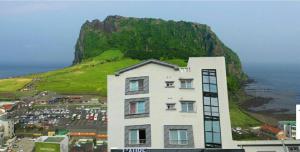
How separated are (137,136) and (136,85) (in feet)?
11.5

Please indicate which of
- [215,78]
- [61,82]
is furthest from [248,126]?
[61,82]

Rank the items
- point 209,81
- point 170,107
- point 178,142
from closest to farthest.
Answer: point 178,142 < point 170,107 < point 209,81

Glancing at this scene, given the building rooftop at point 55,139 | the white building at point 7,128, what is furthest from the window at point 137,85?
the white building at point 7,128

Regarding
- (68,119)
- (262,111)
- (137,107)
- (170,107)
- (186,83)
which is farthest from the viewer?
(262,111)

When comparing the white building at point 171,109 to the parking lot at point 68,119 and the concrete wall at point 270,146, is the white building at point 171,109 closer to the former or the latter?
the concrete wall at point 270,146

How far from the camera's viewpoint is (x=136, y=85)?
2797 cm

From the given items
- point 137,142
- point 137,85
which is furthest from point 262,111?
point 137,142

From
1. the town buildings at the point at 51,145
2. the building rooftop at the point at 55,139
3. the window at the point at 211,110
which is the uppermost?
the window at the point at 211,110

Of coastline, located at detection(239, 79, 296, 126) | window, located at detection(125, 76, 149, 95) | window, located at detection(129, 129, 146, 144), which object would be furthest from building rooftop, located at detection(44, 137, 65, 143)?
coastline, located at detection(239, 79, 296, 126)

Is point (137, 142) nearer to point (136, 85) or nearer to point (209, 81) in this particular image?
point (136, 85)

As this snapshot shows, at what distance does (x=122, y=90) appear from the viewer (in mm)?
27734

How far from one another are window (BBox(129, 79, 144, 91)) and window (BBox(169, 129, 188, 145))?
362 cm

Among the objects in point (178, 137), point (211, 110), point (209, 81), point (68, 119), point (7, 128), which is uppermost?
point (209, 81)

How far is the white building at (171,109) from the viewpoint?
25844mm
